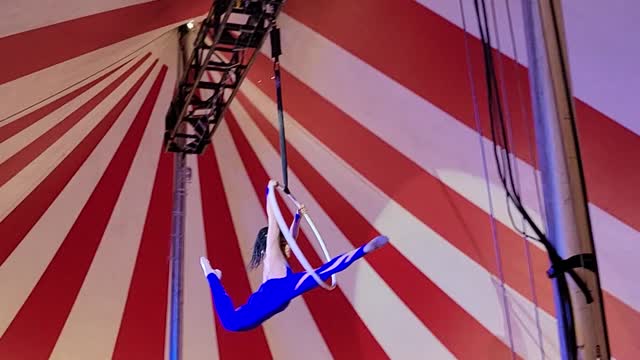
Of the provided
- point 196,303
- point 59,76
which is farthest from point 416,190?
point 59,76

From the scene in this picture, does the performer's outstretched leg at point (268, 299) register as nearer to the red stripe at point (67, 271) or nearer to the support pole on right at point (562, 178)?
the support pole on right at point (562, 178)

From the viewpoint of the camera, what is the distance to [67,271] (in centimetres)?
519

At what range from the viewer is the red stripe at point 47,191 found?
483cm

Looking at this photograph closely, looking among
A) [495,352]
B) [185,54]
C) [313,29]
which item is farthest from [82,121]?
[495,352]

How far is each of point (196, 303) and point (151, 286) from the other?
37cm

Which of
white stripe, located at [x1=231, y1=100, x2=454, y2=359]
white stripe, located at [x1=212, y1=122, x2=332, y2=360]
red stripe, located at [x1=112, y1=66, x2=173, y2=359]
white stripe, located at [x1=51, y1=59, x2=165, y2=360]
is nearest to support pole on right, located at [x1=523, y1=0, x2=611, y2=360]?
white stripe, located at [x1=231, y1=100, x2=454, y2=359]

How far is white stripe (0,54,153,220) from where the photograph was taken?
4633mm

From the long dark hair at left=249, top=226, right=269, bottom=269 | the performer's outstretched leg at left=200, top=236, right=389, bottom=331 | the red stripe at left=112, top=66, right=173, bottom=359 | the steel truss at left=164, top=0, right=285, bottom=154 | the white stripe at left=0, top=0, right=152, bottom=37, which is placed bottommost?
the performer's outstretched leg at left=200, top=236, right=389, bottom=331

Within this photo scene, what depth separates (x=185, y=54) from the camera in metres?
4.84

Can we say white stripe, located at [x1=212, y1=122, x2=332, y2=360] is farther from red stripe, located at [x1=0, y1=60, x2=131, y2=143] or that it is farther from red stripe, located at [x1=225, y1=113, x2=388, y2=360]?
red stripe, located at [x1=0, y1=60, x2=131, y2=143]

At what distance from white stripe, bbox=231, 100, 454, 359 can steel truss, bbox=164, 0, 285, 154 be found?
327 millimetres

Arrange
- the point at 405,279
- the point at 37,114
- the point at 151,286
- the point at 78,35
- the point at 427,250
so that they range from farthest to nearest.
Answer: the point at 151,286
the point at 405,279
the point at 427,250
the point at 37,114
the point at 78,35

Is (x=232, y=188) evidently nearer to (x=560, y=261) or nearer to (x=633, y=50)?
(x=633, y=50)

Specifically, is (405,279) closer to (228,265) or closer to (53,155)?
(228,265)
